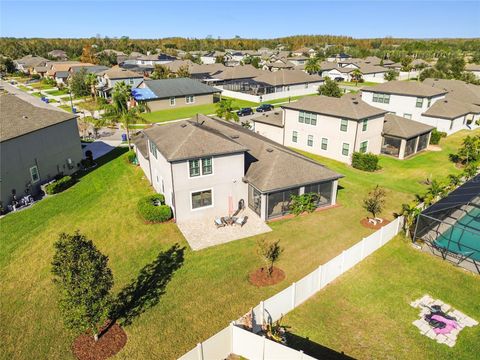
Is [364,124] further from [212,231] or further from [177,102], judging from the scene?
[177,102]

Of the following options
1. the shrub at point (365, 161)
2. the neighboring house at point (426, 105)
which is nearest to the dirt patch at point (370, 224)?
the shrub at point (365, 161)

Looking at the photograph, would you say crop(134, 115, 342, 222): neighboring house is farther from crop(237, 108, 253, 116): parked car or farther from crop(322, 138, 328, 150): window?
crop(237, 108, 253, 116): parked car

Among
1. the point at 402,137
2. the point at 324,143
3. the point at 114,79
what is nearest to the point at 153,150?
the point at 324,143

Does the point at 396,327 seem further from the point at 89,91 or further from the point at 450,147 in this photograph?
the point at 89,91

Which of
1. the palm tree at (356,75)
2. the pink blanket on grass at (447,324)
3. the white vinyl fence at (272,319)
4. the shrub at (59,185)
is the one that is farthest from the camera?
the palm tree at (356,75)

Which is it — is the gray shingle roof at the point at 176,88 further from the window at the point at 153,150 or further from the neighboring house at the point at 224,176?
the neighboring house at the point at 224,176

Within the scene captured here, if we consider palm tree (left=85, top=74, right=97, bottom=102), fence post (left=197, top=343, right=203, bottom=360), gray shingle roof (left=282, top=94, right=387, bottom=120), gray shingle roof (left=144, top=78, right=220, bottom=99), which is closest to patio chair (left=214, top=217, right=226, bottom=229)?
fence post (left=197, top=343, right=203, bottom=360)
